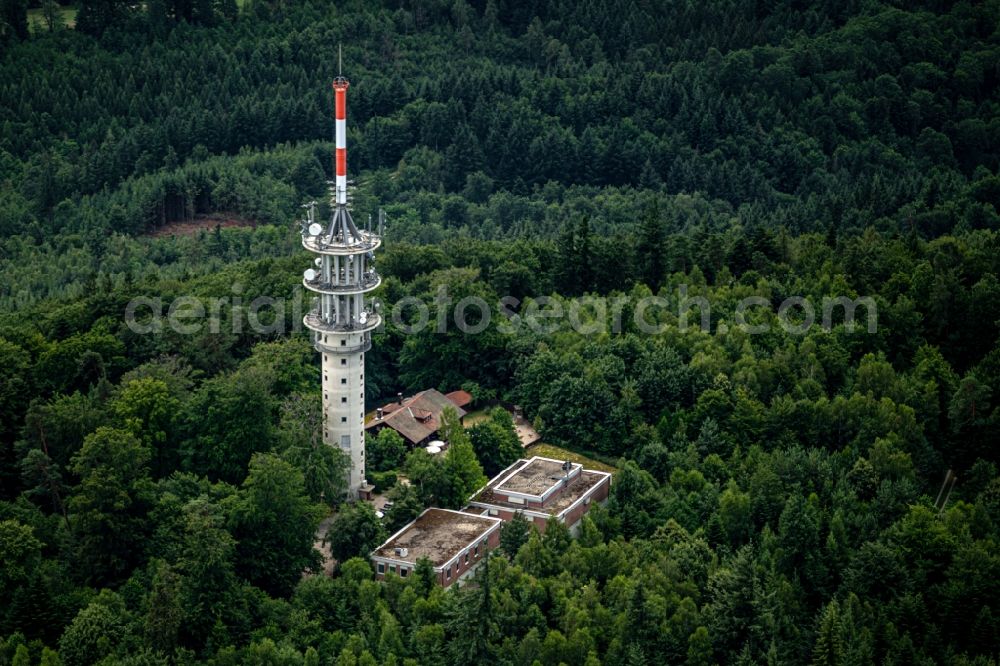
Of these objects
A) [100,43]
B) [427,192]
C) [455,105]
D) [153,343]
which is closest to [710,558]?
[153,343]

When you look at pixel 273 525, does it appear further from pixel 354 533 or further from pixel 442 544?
pixel 442 544

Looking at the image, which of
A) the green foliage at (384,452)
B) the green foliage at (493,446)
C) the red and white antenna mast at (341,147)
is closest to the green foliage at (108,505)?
the green foliage at (384,452)

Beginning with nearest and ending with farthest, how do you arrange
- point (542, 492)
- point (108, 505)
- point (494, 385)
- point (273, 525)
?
point (108, 505) → point (273, 525) → point (542, 492) → point (494, 385)

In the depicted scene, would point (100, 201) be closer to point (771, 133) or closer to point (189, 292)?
point (189, 292)

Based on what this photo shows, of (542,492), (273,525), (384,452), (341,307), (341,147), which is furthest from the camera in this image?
(384,452)

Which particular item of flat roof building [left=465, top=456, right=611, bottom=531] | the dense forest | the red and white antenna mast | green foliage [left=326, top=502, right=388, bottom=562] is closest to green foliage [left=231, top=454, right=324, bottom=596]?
the dense forest

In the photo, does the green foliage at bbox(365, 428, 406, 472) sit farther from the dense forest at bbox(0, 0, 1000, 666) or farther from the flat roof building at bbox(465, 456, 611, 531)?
the flat roof building at bbox(465, 456, 611, 531)

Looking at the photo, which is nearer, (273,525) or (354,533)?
(273,525)

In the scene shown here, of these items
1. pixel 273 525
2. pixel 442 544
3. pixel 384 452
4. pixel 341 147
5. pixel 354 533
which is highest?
pixel 341 147

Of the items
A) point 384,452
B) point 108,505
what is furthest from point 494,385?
point 108,505
